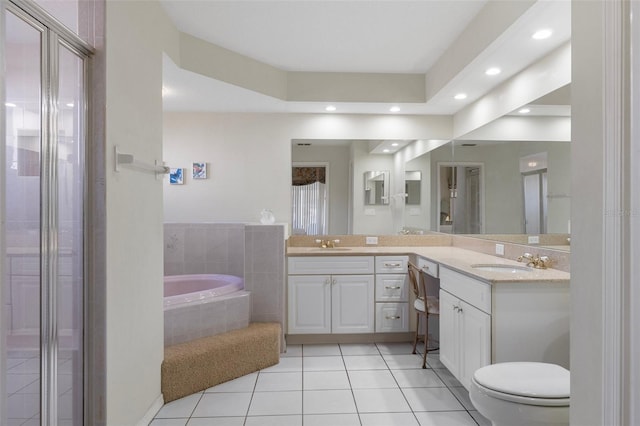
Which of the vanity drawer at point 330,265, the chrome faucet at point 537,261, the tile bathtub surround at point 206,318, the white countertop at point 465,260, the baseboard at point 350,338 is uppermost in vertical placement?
the chrome faucet at point 537,261

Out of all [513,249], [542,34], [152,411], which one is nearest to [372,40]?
[542,34]

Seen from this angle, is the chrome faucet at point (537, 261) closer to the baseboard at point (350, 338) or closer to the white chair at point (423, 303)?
the white chair at point (423, 303)

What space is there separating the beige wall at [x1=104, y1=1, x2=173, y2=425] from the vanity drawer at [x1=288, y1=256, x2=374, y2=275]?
138 centimetres

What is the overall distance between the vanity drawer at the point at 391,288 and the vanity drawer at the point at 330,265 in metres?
0.14

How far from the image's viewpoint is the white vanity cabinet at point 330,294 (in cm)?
357

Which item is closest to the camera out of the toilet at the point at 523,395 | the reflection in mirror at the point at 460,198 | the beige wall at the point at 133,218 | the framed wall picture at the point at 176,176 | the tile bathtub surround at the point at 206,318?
the toilet at the point at 523,395

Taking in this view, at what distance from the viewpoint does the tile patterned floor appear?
2.28 meters

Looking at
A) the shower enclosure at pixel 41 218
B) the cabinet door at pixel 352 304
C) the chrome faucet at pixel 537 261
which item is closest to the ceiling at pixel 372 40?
the shower enclosure at pixel 41 218

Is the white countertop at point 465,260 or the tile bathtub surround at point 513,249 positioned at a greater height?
the tile bathtub surround at point 513,249

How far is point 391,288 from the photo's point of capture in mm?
3625

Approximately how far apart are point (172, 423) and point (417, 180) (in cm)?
301

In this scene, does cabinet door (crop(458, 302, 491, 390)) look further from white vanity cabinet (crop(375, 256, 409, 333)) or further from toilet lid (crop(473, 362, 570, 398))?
white vanity cabinet (crop(375, 256, 409, 333))

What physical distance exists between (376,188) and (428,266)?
3.90 ft

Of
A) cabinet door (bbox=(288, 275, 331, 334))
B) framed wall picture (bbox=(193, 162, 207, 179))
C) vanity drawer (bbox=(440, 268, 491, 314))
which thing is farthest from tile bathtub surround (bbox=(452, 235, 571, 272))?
framed wall picture (bbox=(193, 162, 207, 179))
